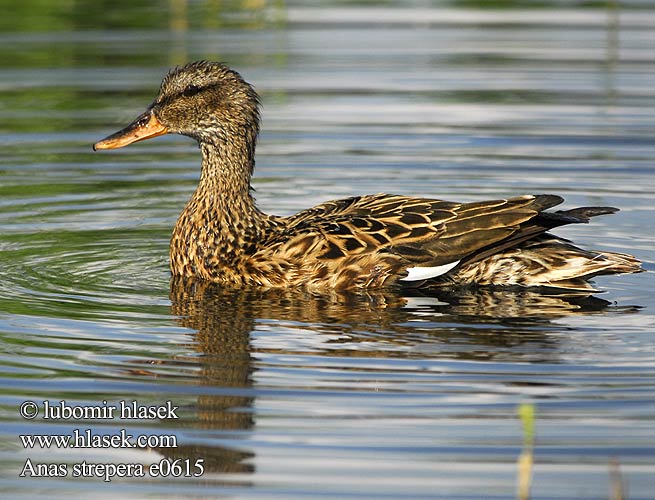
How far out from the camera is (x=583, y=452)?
6336mm

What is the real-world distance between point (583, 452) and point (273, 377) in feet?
5.76

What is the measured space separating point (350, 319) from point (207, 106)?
7.50ft

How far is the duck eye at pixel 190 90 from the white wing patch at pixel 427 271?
2.07m

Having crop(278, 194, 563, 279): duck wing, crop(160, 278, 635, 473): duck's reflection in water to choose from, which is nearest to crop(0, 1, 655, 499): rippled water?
crop(160, 278, 635, 473): duck's reflection in water

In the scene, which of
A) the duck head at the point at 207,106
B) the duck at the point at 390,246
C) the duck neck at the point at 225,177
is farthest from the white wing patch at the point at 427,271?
the duck head at the point at 207,106

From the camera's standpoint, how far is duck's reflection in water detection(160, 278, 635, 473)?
7.50m

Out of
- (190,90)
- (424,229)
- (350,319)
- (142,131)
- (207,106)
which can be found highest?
(190,90)

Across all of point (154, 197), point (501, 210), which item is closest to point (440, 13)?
point (154, 197)

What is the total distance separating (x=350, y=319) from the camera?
875 centimetres

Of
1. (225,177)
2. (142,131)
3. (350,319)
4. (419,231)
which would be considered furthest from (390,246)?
(142,131)

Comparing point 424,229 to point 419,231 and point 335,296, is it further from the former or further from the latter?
point 335,296

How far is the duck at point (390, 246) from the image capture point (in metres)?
9.34

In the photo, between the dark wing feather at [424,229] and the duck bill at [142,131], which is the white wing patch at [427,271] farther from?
the duck bill at [142,131]

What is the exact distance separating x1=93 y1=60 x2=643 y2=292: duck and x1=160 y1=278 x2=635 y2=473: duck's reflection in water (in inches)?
4.2
